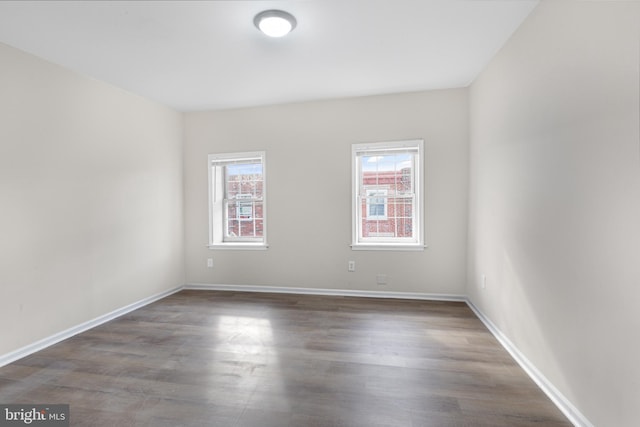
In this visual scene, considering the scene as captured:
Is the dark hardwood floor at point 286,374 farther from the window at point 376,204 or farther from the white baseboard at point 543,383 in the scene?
the window at point 376,204

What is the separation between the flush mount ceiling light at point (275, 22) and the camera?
2062 mm

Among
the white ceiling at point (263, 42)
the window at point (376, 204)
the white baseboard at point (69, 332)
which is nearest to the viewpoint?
Answer: the white ceiling at point (263, 42)

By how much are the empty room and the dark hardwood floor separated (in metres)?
0.02

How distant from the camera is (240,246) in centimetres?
420

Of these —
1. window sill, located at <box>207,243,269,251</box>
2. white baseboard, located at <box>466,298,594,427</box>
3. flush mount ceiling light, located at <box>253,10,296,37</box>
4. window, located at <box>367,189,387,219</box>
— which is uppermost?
flush mount ceiling light, located at <box>253,10,296,37</box>

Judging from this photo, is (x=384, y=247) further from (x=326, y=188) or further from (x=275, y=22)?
(x=275, y=22)

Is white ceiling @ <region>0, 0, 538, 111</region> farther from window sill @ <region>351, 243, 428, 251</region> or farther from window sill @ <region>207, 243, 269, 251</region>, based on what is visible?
window sill @ <region>207, 243, 269, 251</region>

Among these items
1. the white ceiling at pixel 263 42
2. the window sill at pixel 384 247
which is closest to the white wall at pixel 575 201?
the white ceiling at pixel 263 42

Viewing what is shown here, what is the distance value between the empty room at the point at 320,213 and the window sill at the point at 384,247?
0.08 meters

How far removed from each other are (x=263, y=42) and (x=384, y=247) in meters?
2.69

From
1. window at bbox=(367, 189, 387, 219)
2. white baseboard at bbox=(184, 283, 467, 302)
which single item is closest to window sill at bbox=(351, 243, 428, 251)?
window at bbox=(367, 189, 387, 219)

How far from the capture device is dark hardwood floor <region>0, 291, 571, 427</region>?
1687 mm

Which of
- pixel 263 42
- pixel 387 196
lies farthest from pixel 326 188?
pixel 263 42

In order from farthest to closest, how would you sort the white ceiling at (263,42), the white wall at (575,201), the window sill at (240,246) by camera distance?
1. the window sill at (240,246)
2. the white ceiling at (263,42)
3. the white wall at (575,201)
